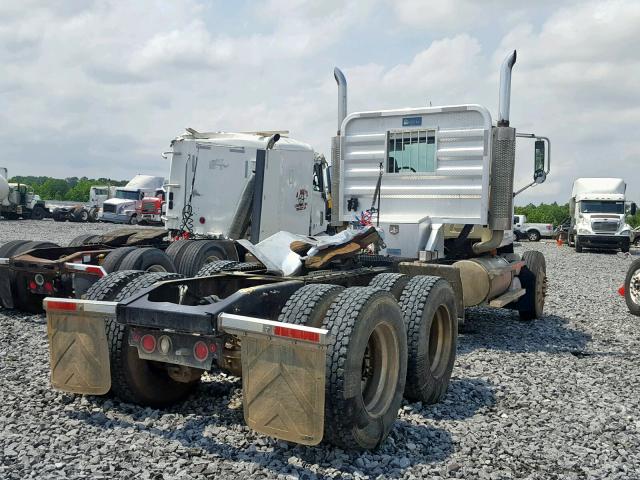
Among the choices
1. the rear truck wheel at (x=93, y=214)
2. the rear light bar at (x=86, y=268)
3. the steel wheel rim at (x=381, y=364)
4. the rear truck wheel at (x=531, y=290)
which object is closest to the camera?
the steel wheel rim at (x=381, y=364)

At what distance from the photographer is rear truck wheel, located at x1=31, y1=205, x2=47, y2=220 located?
42.5 metres

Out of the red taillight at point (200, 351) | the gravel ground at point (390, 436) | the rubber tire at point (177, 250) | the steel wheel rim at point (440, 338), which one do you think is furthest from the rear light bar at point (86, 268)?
the steel wheel rim at point (440, 338)

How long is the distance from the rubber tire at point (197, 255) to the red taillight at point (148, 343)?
5366 millimetres

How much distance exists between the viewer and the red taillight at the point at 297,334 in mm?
3828

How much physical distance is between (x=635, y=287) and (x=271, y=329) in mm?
9736

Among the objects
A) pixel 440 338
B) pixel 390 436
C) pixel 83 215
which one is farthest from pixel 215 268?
pixel 83 215

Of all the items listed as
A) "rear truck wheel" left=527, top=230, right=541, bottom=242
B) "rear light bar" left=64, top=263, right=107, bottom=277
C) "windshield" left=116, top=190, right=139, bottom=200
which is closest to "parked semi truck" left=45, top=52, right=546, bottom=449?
"rear light bar" left=64, top=263, right=107, bottom=277

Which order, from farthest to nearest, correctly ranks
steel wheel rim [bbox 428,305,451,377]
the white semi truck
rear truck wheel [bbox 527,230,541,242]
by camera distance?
rear truck wheel [bbox 527,230,541,242], the white semi truck, steel wheel rim [bbox 428,305,451,377]

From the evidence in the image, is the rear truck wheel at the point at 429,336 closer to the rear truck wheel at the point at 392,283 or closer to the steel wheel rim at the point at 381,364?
the rear truck wheel at the point at 392,283

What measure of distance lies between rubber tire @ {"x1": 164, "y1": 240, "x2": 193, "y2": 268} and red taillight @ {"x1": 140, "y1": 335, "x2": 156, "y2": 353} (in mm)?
5723

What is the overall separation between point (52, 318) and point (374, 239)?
3417 millimetres

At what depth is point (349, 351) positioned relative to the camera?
13.5 ft

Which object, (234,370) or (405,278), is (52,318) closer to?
(234,370)

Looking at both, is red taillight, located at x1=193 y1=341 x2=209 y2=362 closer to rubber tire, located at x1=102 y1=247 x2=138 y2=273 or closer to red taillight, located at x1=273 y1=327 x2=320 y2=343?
red taillight, located at x1=273 y1=327 x2=320 y2=343
